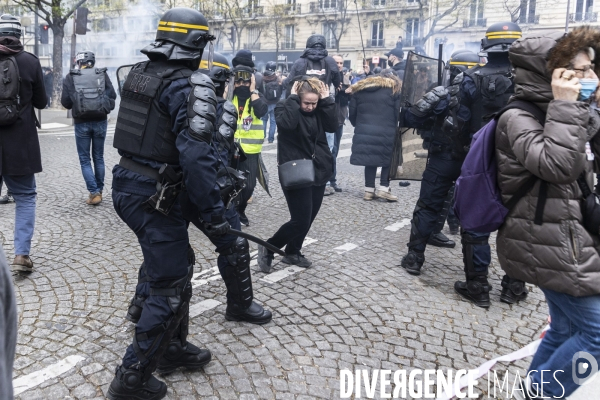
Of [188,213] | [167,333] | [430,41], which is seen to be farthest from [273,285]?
[430,41]

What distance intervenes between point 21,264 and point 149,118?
2.38 meters

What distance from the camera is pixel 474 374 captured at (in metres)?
3.33

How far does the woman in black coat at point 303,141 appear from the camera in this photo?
15.4 ft

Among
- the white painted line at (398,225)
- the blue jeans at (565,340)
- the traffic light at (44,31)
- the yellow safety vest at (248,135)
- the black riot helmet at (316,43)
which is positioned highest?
the traffic light at (44,31)

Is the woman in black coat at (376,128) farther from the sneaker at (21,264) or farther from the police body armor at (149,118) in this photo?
the police body armor at (149,118)

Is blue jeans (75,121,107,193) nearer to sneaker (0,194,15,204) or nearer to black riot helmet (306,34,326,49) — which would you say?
sneaker (0,194,15,204)

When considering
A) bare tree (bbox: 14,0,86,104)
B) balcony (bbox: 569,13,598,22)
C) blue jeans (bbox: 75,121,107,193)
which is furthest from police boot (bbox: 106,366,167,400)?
balcony (bbox: 569,13,598,22)

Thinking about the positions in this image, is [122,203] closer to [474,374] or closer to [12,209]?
[474,374]

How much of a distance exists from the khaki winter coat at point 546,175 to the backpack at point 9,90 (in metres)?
3.85

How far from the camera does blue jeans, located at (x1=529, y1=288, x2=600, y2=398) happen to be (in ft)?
8.12

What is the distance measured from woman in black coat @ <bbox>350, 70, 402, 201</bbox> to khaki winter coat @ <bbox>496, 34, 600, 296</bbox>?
522cm

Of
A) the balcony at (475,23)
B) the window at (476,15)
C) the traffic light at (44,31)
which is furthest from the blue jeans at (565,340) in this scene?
the balcony at (475,23)

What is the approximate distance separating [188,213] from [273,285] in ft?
4.77

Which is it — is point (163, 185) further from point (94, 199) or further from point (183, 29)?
point (94, 199)
